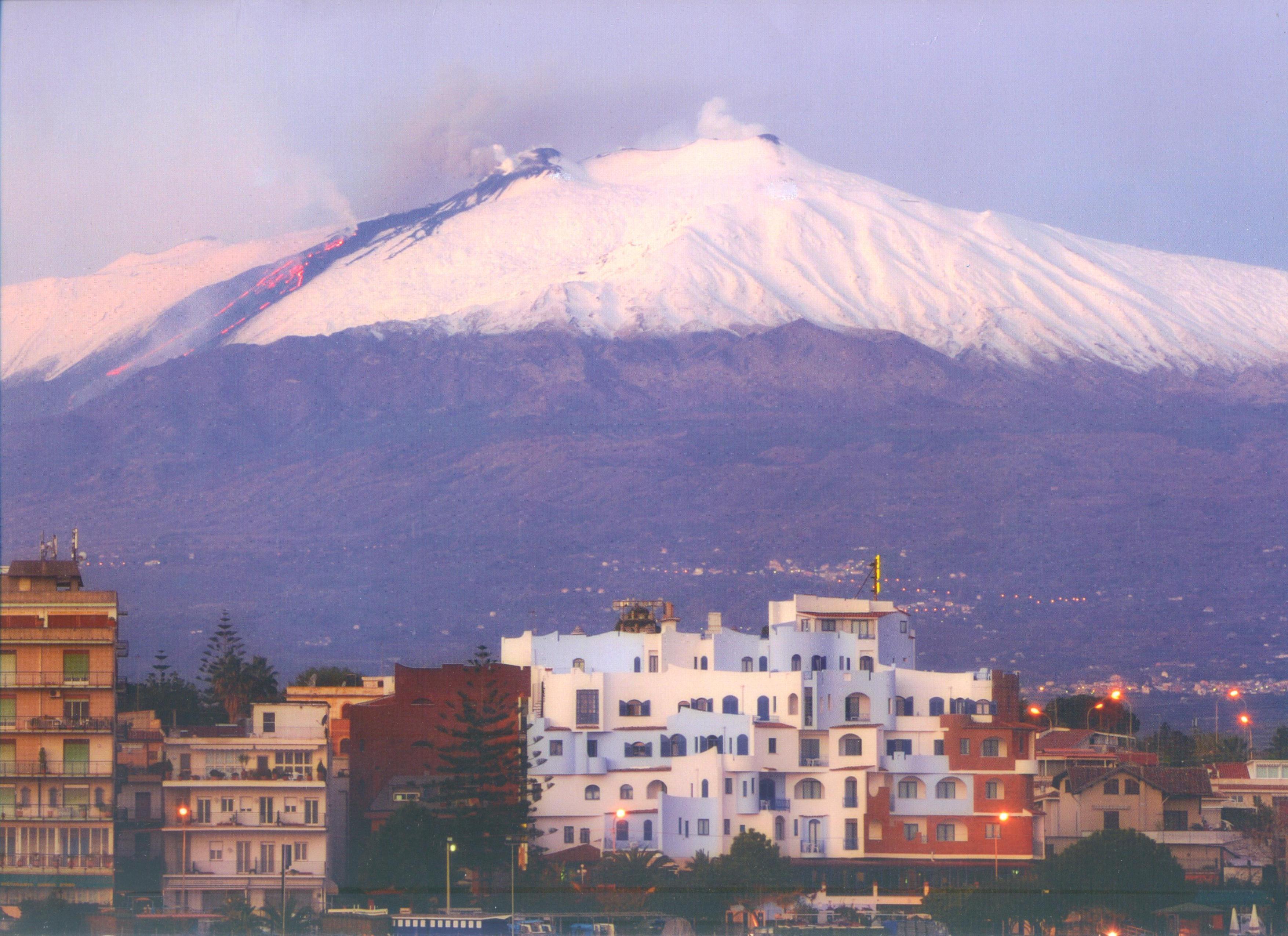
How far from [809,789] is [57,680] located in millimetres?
30966

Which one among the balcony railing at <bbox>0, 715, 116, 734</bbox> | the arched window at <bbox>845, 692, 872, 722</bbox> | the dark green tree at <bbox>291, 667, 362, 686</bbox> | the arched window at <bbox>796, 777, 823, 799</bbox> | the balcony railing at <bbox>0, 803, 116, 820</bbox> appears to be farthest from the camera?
the dark green tree at <bbox>291, 667, 362, 686</bbox>

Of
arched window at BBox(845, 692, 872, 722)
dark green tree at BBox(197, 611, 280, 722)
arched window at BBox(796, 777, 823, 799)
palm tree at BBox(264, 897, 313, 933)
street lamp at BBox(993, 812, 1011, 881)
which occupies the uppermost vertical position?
dark green tree at BBox(197, 611, 280, 722)

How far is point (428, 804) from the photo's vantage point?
81312 millimetres

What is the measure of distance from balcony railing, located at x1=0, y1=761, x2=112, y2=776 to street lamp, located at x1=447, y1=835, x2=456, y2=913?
11220mm

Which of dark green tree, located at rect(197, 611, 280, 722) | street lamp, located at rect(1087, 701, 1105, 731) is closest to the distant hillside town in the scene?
dark green tree, located at rect(197, 611, 280, 722)

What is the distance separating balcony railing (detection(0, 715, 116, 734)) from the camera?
6944 cm

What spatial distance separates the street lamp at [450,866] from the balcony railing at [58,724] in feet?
38.1

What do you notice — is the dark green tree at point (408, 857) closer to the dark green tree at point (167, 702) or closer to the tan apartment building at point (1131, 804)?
the dark green tree at point (167, 702)

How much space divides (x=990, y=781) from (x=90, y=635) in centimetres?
3519

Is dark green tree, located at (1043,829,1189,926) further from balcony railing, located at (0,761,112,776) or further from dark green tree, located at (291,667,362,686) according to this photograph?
dark green tree, located at (291,667,362,686)

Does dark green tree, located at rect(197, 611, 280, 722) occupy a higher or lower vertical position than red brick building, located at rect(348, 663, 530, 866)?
higher

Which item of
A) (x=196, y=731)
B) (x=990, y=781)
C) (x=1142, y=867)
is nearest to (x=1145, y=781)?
(x=990, y=781)

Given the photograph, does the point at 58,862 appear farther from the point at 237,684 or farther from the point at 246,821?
the point at 237,684

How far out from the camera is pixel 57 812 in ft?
227
